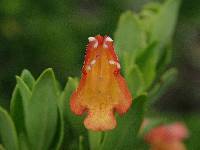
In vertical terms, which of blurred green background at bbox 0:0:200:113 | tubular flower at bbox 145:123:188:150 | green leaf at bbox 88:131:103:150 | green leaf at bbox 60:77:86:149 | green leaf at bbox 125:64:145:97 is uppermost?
blurred green background at bbox 0:0:200:113

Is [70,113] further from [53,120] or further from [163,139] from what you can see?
[163,139]

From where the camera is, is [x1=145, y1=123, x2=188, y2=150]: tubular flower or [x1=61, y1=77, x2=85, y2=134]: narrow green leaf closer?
[x1=61, y1=77, x2=85, y2=134]: narrow green leaf

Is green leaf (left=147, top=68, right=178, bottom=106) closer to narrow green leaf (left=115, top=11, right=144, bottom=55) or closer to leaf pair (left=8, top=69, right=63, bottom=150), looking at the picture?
narrow green leaf (left=115, top=11, right=144, bottom=55)

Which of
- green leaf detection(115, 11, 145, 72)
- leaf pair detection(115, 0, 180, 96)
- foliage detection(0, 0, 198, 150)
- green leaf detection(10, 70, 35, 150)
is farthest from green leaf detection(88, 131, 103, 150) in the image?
green leaf detection(115, 11, 145, 72)

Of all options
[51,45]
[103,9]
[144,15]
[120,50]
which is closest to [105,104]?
[120,50]

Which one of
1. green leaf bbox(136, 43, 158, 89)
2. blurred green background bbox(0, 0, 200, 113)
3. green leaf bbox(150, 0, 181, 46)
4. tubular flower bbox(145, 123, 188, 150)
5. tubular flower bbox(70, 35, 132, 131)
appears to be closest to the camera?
tubular flower bbox(70, 35, 132, 131)

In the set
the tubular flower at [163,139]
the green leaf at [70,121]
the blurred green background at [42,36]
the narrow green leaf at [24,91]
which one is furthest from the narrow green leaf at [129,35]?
the blurred green background at [42,36]

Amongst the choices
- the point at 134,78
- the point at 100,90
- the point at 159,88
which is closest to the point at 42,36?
the point at 159,88
